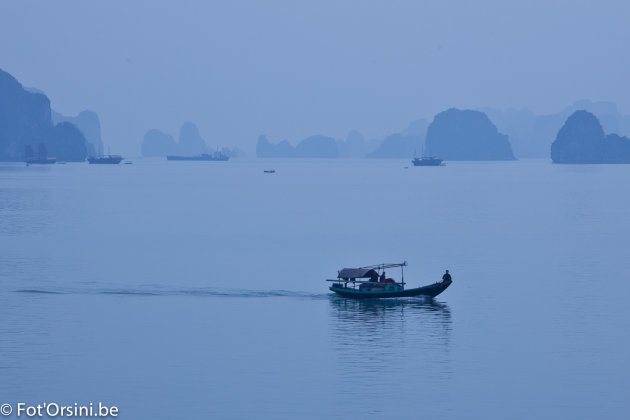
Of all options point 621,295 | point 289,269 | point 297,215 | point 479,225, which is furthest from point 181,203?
point 621,295

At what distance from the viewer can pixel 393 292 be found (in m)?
63.4

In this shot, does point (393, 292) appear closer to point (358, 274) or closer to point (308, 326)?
point (358, 274)

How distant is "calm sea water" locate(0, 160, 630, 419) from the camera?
138 ft

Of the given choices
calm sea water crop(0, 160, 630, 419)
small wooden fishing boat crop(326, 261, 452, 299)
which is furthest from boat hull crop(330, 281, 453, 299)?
calm sea water crop(0, 160, 630, 419)

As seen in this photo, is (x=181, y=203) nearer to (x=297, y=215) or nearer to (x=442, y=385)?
(x=297, y=215)

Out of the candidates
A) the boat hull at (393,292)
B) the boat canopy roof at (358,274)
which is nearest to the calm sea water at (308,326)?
the boat hull at (393,292)

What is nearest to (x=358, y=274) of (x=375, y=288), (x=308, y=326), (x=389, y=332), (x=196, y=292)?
(x=375, y=288)

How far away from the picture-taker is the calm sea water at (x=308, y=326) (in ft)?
138

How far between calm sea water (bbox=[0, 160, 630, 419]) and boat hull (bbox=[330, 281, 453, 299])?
673mm

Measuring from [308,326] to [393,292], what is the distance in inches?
339

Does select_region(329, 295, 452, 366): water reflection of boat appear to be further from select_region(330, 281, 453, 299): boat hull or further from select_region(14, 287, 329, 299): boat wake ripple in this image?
select_region(14, 287, 329, 299): boat wake ripple

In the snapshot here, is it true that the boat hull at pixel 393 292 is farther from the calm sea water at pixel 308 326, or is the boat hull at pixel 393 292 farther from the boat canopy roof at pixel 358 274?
the boat canopy roof at pixel 358 274

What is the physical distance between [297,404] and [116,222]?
89.7 meters

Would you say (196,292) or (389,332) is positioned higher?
(196,292)
